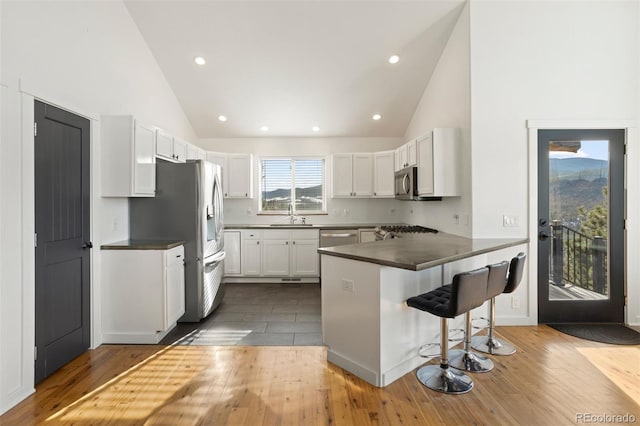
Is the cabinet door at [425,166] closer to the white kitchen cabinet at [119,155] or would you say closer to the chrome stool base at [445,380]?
the chrome stool base at [445,380]

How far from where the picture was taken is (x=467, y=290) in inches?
83.7

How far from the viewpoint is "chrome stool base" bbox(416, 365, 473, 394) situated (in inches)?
89.3

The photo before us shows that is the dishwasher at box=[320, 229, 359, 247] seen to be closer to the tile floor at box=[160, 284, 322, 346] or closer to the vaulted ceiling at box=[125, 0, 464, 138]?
the tile floor at box=[160, 284, 322, 346]

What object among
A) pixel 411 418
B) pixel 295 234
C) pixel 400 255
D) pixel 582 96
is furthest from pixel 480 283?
pixel 295 234

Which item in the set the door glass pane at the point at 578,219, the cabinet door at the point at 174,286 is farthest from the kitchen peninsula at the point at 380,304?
the cabinet door at the point at 174,286

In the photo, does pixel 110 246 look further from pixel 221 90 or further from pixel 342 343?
pixel 221 90

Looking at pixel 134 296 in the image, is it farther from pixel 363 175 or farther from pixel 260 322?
pixel 363 175

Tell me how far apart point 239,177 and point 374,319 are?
4.16 m

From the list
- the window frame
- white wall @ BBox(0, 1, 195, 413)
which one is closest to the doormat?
the window frame

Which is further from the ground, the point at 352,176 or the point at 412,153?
the point at 412,153

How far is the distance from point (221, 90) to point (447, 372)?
180 inches

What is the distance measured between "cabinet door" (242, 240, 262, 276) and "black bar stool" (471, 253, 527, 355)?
11.1ft

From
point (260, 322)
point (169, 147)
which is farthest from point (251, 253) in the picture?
point (169, 147)

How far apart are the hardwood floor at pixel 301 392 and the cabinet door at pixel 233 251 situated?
98.0 inches
